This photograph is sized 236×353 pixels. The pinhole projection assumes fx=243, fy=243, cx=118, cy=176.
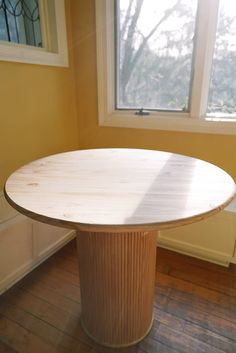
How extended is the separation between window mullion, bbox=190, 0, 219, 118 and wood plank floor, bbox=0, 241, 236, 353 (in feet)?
3.78

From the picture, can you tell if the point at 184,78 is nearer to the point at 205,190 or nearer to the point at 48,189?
the point at 205,190

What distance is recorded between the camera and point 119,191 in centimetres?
91

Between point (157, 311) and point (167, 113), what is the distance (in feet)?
4.45

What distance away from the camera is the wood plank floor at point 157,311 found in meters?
1.24

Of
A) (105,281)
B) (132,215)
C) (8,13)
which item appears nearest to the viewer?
(132,215)

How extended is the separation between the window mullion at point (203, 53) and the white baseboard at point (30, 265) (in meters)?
1.41

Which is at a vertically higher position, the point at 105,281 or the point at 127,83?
the point at 127,83

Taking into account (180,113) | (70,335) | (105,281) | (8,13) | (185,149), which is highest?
(8,13)

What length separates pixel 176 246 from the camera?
1.91m

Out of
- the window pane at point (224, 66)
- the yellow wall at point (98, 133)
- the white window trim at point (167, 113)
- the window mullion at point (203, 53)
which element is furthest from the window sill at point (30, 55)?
the window pane at point (224, 66)

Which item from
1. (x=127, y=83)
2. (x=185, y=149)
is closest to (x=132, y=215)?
(x=185, y=149)

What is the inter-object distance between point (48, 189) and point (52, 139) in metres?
1.03

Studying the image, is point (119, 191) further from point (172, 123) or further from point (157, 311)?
point (172, 123)

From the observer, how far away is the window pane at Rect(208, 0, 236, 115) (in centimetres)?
153
